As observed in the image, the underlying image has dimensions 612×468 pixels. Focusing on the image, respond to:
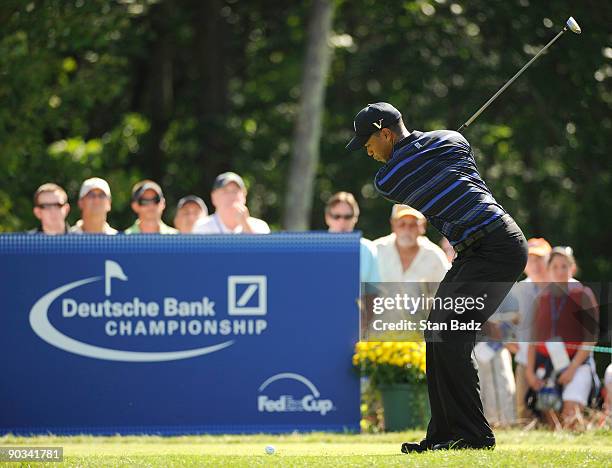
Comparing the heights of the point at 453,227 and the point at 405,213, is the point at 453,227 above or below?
below

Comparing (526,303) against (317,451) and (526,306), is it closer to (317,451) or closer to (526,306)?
(526,306)

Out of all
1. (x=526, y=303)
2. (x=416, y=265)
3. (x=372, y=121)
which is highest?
(x=372, y=121)

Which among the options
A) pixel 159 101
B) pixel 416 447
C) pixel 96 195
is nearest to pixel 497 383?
pixel 416 447

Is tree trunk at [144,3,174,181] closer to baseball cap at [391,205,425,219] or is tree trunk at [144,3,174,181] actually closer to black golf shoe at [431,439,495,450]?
baseball cap at [391,205,425,219]

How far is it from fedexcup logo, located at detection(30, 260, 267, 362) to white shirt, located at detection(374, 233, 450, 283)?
1.52m

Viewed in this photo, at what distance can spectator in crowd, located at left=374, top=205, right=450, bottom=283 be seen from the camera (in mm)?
10219

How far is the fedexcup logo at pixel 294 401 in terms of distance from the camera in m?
9.59

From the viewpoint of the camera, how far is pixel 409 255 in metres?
10.4

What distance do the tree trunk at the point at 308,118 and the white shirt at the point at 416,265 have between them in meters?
9.00

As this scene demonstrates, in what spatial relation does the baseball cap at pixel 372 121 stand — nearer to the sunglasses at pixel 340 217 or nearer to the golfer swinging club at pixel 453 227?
the golfer swinging club at pixel 453 227

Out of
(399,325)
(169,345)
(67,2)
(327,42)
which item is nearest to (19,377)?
(169,345)

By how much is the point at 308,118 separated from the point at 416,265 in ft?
31.8

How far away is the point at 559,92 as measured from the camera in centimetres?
1752

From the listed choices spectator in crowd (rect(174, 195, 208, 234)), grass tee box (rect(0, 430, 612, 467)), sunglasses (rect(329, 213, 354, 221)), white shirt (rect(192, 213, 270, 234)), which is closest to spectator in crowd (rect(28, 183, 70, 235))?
white shirt (rect(192, 213, 270, 234))
